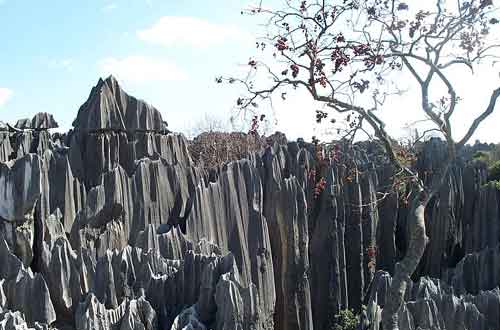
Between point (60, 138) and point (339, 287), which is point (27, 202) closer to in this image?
point (60, 138)

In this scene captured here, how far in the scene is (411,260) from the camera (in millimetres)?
5500

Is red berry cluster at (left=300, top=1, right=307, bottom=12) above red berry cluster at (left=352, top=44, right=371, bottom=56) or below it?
above

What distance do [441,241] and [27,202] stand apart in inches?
441

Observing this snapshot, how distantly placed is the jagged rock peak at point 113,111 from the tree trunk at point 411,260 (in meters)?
10.2

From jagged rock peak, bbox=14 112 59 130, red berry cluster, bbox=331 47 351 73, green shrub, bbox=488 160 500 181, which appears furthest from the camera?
green shrub, bbox=488 160 500 181

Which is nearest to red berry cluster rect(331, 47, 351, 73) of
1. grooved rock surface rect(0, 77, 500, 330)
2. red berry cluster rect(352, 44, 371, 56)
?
red berry cluster rect(352, 44, 371, 56)

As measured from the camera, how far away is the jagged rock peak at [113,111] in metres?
14.4

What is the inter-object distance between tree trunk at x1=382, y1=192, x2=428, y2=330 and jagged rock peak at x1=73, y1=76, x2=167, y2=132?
10.2m

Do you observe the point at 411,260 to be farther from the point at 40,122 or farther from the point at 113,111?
the point at 40,122

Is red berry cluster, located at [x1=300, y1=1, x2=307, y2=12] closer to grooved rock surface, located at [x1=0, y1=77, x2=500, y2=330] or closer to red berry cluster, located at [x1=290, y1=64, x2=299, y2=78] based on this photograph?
red berry cluster, located at [x1=290, y1=64, x2=299, y2=78]

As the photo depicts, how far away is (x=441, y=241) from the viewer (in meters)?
16.7

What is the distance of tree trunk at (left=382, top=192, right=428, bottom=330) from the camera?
17.8 ft

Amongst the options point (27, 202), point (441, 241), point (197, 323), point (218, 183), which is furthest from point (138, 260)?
point (441, 241)

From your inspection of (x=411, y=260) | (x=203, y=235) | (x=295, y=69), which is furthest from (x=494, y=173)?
(x=295, y=69)
